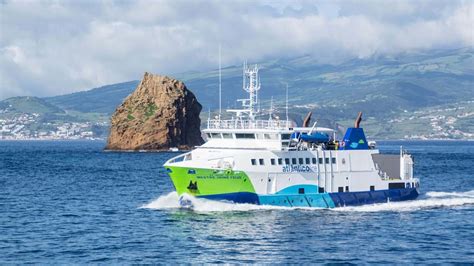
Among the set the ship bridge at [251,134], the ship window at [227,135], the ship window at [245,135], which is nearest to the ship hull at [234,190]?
the ship bridge at [251,134]

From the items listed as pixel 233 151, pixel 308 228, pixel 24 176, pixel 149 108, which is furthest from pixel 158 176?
pixel 149 108

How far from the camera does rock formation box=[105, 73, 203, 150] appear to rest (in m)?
185

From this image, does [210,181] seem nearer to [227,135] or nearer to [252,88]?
[227,135]

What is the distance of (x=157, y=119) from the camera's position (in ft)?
605

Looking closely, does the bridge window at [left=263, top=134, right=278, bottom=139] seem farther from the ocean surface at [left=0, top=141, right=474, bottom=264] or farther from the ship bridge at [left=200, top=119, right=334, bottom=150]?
the ocean surface at [left=0, top=141, right=474, bottom=264]

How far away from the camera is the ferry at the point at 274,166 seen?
54.7 m

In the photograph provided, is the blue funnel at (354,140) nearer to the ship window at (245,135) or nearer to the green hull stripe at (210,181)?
the ship window at (245,135)

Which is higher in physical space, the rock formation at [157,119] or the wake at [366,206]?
the rock formation at [157,119]

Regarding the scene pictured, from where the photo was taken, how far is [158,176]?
3853 inches

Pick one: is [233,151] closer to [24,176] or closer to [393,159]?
[393,159]

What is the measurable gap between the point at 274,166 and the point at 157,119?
130778mm

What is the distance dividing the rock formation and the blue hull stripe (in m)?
123

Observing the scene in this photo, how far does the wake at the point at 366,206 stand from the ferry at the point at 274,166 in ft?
1.34

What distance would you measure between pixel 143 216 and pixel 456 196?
1267 inches
